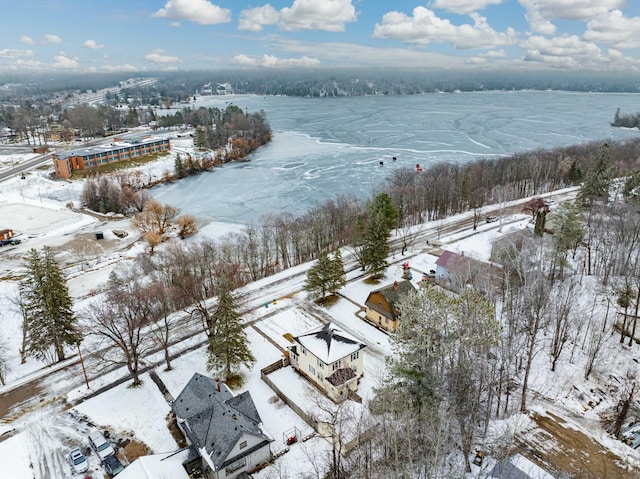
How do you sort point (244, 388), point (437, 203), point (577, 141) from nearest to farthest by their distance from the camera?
1. point (244, 388)
2. point (437, 203)
3. point (577, 141)

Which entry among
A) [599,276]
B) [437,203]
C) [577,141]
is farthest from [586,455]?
[577,141]

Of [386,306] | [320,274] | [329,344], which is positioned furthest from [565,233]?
[329,344]

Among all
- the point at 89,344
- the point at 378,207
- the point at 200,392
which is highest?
the point at 378,207

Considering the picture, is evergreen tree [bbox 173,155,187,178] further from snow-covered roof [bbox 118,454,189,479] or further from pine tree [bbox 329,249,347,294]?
snow-covered roof [bbox 118,454,189,479]

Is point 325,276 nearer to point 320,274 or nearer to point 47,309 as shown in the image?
point 320,274

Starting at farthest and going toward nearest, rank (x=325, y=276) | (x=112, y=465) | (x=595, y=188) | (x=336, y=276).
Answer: (x=595, y=188), (x=336, y=276), (x=325, y=276), (x=112, y=465)

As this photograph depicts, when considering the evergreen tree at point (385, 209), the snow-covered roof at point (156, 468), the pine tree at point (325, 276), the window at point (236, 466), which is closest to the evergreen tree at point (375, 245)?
the pine tree at point (325, 276)

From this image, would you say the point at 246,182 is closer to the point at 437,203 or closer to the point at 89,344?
the point at 437,203
